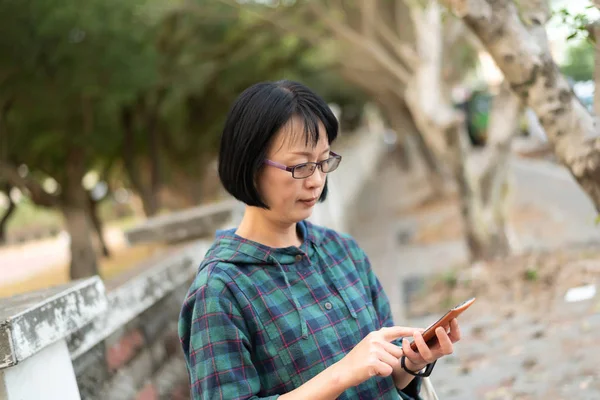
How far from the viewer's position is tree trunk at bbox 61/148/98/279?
14.9 m

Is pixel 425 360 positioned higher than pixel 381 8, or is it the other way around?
pixel 381 8

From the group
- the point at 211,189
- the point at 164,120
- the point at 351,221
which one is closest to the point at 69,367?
the point at 351,221

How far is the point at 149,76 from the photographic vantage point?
523 inches

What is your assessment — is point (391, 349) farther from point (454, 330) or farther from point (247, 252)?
point (247, 252)

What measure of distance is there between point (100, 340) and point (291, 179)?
1208mm

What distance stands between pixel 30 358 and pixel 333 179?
11321 mm

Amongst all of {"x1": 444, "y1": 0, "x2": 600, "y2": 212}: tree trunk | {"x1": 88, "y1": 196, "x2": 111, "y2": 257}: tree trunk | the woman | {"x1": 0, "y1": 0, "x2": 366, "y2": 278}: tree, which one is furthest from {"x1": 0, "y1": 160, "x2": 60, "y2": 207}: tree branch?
the woman

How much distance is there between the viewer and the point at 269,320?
1964 mm

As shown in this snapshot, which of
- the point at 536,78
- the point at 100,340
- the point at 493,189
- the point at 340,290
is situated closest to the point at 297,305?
the point at 340,290

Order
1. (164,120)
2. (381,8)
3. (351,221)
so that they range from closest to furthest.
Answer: (381,8) < (351,221) < (164,120)

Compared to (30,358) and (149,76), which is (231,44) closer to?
(149,76)

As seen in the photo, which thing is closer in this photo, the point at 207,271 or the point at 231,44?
the point at 207,271

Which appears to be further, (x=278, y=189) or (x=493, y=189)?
(x=493, y=189)

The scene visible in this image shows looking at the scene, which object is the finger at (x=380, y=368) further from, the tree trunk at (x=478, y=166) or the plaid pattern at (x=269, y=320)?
the tree trunk at (x=478, y=166)
